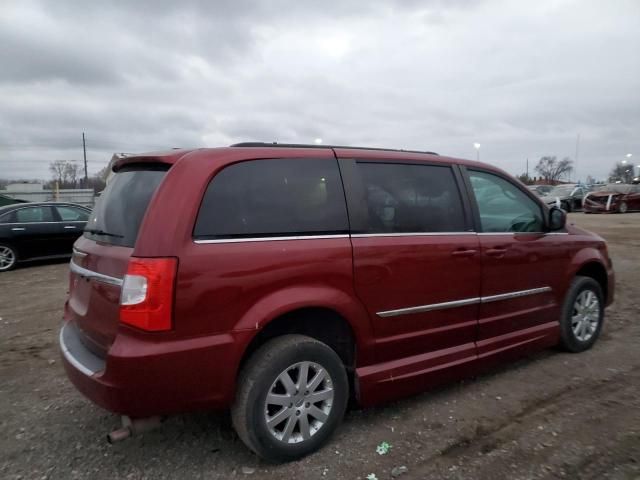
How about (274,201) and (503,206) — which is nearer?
(274,201)

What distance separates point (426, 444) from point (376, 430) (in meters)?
0.34

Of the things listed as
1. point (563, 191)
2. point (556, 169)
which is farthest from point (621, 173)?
point (563, 191)

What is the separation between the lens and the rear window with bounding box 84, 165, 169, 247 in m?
2.56

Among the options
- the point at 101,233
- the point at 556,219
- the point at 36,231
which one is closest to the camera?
the point at 101,233

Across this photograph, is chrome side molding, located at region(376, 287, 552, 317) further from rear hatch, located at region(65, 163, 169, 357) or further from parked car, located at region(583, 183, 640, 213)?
parked car, located at region(583, 183, 640, 213)

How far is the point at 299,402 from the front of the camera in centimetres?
268

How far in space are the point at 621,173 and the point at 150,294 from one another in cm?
10549

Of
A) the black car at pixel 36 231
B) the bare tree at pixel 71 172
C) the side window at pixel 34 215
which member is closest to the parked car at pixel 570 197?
the black car at pixel 36 231

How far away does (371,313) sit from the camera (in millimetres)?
2906

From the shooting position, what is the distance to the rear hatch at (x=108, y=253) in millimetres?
2440

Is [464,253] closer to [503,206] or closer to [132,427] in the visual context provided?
[503,206]

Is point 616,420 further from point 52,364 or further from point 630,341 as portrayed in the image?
point 52,364

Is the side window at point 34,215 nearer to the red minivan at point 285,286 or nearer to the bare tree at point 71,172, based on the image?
the red minivan at point 285,286

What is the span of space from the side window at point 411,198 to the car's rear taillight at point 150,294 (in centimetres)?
126
